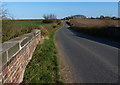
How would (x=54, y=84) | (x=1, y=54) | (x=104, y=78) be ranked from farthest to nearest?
(x=104, y=78) < (x=54, y=84) < (x=1, y=54)

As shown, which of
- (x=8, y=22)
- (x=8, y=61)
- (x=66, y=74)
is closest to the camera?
(x=8, y=61)

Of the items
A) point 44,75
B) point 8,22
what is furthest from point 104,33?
point 44,75

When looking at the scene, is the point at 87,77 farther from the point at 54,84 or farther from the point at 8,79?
the point at 8,79

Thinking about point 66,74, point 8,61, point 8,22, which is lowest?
point 66,74

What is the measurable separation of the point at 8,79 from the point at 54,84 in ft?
5.56

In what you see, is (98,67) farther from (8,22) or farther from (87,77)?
(8,22)

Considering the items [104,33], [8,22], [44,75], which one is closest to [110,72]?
[44,75]

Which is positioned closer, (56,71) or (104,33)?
(56,71)

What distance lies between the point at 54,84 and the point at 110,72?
2461 mm

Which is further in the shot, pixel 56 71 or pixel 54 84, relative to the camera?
pixel 56 71

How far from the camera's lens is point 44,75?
6.20 metres

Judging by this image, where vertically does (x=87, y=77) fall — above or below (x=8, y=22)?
below

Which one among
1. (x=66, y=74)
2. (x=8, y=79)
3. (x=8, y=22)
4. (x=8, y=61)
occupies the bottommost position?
(x=66, y=74)

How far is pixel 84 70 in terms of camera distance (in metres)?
7.18
